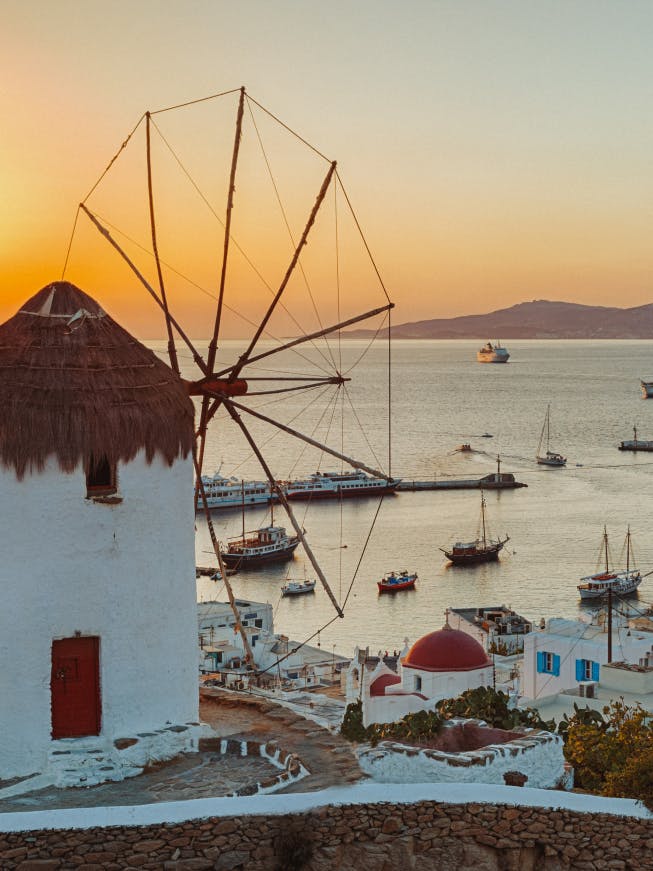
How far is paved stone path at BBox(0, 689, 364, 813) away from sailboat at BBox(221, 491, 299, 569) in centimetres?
4999

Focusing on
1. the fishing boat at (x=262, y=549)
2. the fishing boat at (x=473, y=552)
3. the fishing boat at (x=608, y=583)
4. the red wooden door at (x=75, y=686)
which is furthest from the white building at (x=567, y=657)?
the fishing boat at (x=262, y=549)

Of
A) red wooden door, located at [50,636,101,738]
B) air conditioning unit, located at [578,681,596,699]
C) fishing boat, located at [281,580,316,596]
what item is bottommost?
fishing boat, located at [281,580,316,596]

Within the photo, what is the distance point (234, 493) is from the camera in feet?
267

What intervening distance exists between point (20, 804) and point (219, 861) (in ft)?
6.76

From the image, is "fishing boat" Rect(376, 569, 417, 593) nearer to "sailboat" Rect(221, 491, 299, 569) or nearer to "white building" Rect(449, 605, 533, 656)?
"white building" Rect(449, 605, 533, 656)

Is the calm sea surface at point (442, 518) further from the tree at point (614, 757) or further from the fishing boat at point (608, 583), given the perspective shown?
the tree at point (614, 757)

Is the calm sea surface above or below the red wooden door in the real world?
below

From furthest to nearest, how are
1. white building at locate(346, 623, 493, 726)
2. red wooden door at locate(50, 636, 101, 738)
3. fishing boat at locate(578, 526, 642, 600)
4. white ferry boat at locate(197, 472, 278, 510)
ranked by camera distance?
white ferry boat at locate(197, 472, 278, 510), fishing boat at locate(578, 526, 642, 600), white building at locate(346, 623, 493, 726), red wooden door at locate(50, 636, 101, 738)

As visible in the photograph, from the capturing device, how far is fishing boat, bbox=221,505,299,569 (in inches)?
2530

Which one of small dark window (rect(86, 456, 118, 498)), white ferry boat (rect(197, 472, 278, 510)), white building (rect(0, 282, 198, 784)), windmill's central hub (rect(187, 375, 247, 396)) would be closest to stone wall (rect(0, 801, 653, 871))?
white building (rect(0, 282, 198, 784))

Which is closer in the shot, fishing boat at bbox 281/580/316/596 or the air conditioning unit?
the air conditioning unit

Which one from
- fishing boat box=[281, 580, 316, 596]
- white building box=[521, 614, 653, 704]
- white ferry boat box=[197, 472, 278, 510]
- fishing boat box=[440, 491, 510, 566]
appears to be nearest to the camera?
white building box=[521, 614, 653, 704]

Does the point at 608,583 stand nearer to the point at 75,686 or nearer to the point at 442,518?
the point at 442,518

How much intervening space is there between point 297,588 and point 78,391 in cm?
4583
